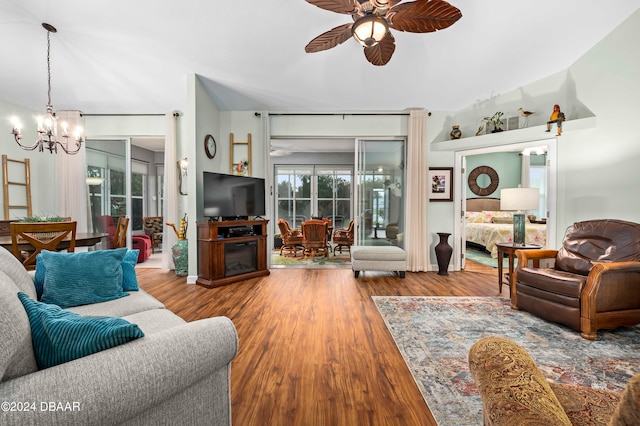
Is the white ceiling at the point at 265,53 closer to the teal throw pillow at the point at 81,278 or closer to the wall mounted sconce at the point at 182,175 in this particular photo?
the wall mounted sconce at the point at 182,175

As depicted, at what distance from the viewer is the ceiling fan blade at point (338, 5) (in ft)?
6.25

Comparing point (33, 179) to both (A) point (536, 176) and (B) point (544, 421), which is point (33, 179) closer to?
(B) point (544, 421)

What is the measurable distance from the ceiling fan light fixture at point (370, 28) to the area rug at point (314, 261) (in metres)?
3.88

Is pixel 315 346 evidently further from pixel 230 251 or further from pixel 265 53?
pixel 265 53

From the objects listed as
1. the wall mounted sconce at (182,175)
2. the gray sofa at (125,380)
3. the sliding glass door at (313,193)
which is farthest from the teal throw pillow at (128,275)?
the sliding glass door at (313,193)

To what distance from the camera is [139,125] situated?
511 cm

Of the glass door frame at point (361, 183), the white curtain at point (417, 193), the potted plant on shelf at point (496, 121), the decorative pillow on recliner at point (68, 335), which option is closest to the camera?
the decorative pillow on recliner at point (68, 335)

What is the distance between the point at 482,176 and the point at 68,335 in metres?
8.89

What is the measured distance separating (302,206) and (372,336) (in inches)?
241

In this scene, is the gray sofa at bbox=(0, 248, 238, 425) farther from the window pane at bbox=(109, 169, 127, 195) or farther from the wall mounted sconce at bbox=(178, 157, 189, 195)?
the window pane at bbox=(109, 169, 127, 195)

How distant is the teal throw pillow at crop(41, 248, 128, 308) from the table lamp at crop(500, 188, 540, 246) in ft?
13.8

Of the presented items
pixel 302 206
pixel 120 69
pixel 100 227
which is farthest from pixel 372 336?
pixel 302 206

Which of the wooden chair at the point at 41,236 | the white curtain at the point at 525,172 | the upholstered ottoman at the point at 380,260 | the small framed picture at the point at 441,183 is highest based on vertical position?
the white curtain at the point at 525,172

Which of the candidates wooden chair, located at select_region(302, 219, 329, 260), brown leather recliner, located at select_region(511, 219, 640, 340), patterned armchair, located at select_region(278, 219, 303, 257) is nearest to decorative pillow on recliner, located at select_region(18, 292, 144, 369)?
brown leather recliner, located at select_region(511, 219, 640, 340)
